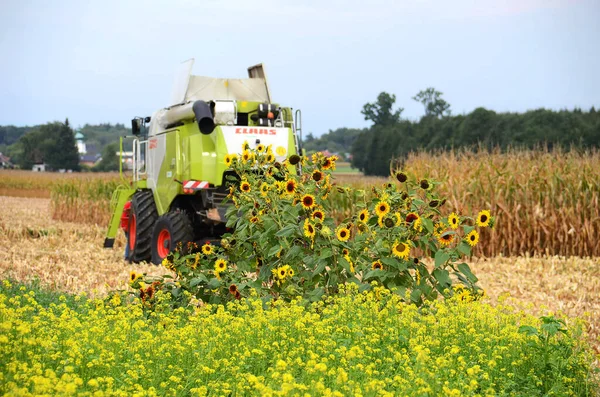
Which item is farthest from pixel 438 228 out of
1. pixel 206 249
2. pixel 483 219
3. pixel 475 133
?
pixel 475 133

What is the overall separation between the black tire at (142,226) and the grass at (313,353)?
6288 mm

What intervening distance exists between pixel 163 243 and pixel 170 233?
2.02ft

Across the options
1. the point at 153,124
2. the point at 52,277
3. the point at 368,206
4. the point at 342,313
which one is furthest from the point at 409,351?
the point at 153,124

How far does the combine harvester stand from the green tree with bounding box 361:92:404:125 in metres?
77.3

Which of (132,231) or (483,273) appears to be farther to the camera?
(132,231)

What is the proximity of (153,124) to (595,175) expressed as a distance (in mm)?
7834

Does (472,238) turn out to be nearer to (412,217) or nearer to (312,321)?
(412,217)

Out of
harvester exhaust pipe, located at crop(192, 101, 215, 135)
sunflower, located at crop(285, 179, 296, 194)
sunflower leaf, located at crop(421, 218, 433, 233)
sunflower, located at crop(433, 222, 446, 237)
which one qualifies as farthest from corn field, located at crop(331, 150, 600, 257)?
sunflower leaf, located at crop(421, 218, 433, 233)

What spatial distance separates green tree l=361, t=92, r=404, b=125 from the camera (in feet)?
292

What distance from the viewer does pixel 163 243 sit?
1141 cm

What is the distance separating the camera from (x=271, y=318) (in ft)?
17.6

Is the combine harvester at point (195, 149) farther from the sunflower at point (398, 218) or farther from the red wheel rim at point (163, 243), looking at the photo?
the sunflower at point (398, 218)

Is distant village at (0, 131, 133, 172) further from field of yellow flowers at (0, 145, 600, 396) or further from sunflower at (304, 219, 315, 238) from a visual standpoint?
sunflower at (304, 219, 315, 238)

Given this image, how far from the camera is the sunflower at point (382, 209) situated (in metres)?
6.18
